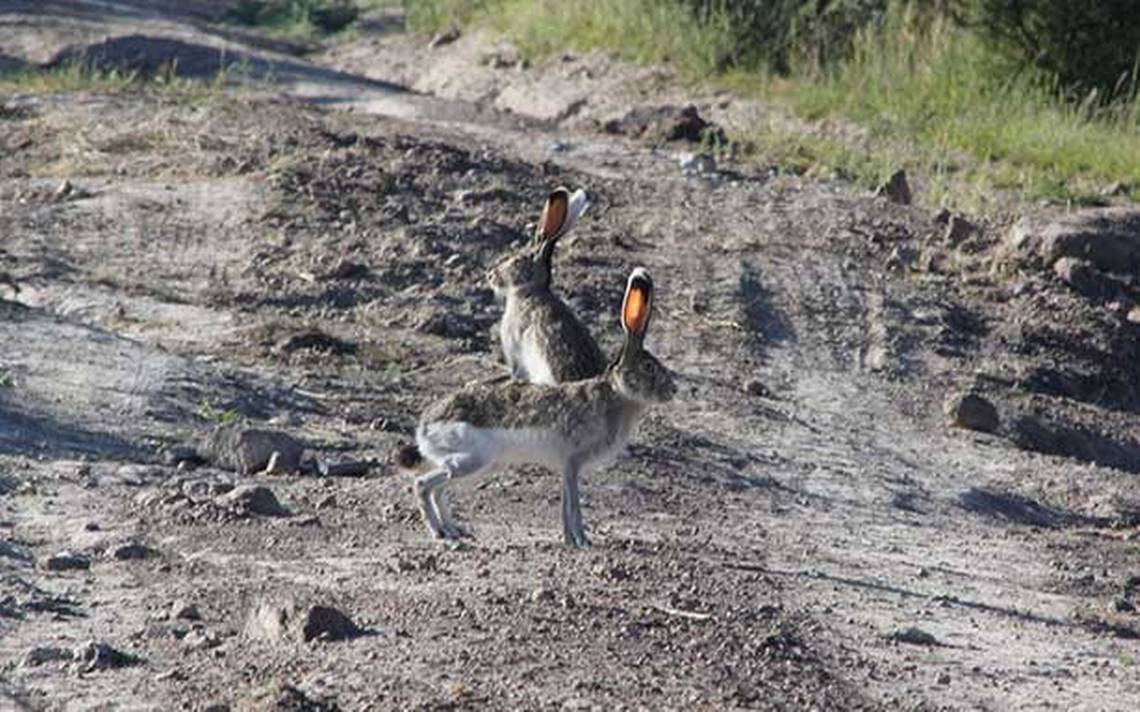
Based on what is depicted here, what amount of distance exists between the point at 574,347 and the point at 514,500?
0.62m

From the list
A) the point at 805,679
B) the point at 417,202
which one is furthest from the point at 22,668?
the point at 417,202

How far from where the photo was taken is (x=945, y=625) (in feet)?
25.1

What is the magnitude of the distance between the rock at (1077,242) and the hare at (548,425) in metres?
6.03

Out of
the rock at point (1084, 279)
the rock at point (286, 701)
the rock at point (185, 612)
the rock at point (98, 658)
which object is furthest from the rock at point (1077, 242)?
the rock at point (286, 701)

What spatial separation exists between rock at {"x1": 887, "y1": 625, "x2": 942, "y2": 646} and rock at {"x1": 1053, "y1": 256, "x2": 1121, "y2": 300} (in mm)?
6481

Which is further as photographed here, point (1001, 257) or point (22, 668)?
point (1001, 257)

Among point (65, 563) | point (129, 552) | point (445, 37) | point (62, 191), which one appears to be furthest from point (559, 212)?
point (445, 37)

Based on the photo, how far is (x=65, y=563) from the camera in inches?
296

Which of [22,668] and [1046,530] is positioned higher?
[22,668]

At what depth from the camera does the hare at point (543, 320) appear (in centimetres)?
910

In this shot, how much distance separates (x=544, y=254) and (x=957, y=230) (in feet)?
15.2

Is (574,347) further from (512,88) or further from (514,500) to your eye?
(512,88)

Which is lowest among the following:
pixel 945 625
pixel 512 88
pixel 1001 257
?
pixel 512 88

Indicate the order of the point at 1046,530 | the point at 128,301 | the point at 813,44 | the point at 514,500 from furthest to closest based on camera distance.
→ the point at 813,44, the point at 128,301, the point at 1046,530, the point at 514,500
